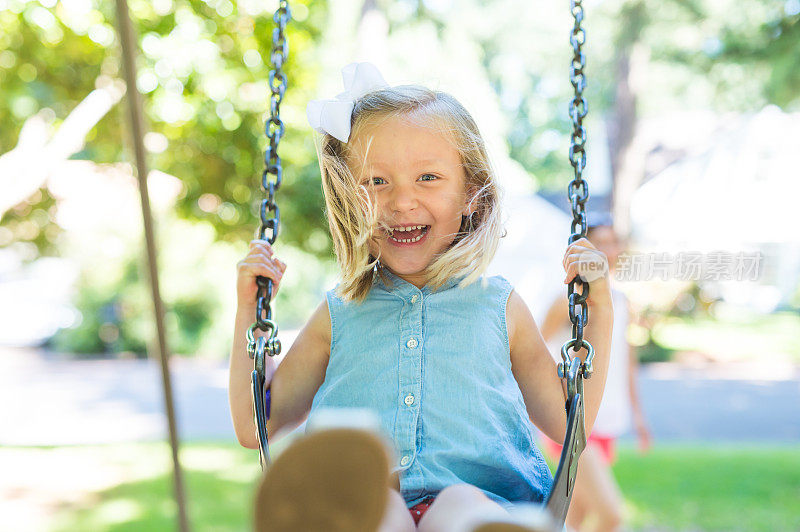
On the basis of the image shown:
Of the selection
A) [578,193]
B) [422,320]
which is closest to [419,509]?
[422,320]

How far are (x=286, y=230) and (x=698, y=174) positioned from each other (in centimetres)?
370

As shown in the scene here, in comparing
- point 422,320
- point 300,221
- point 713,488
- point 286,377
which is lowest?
point 713,488

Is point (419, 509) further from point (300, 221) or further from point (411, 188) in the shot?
point (300, 221)

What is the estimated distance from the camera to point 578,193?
4.77 ft

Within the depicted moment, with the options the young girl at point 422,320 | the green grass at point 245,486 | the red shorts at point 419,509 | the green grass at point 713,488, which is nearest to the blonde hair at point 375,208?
the young girl at point 422,320

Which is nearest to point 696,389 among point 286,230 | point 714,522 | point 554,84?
point 714,522

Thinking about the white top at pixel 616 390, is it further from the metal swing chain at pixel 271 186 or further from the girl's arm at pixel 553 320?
the metal swing chain at pixel 271 186

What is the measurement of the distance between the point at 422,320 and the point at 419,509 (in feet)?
1.11

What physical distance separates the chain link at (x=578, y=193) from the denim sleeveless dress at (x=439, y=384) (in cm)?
14

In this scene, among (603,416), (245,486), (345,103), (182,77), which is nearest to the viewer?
(345,103)

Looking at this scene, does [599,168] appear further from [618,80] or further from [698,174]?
[698,174]

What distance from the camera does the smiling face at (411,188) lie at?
1.43 m

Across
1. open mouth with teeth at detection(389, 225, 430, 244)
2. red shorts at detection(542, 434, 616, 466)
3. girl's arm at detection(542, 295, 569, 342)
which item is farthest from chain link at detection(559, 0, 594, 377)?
red shorts at detection(542, 434, 616, 466)

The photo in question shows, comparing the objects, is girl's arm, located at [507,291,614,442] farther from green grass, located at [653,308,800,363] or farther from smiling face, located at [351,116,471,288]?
green grass, located at [653,308,800,363]
